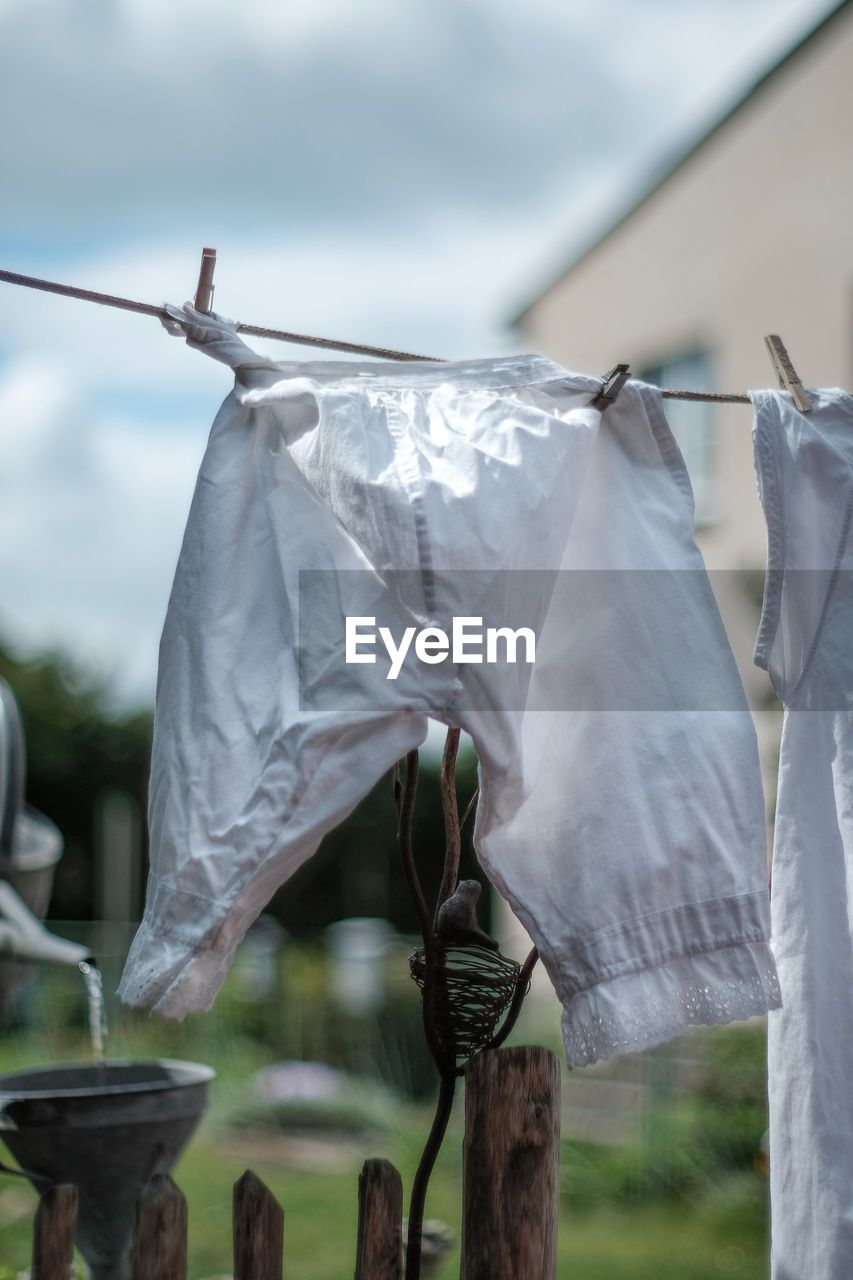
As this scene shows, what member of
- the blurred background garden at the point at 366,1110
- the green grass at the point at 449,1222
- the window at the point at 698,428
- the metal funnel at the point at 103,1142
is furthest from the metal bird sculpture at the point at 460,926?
the window at the point at 698,428

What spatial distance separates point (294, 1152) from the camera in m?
5.32

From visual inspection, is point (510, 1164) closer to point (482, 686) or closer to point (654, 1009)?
point (654, 1009)

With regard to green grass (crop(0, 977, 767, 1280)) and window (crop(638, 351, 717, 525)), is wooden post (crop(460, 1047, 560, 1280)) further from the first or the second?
window (crop(638, 351, 717, 525))

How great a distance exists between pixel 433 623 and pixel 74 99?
4910mm

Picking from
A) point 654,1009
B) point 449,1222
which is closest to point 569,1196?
point 449,1222

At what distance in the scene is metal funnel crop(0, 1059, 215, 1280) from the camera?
1.87 m

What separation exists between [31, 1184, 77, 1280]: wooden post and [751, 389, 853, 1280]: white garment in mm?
863

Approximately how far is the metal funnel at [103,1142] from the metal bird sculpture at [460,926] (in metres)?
0.73

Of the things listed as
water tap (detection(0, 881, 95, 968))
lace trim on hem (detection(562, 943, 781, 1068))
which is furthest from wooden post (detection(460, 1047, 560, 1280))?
water tap (detection(0, 881, 95, 968))

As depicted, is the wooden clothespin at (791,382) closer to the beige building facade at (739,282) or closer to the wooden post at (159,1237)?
the wooden post at (159,1237)

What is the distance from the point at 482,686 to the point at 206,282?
0.59m

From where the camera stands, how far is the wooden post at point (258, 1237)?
1455mm

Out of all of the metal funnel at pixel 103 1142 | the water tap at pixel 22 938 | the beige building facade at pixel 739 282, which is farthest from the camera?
the beige building facade at pixel 739 282
